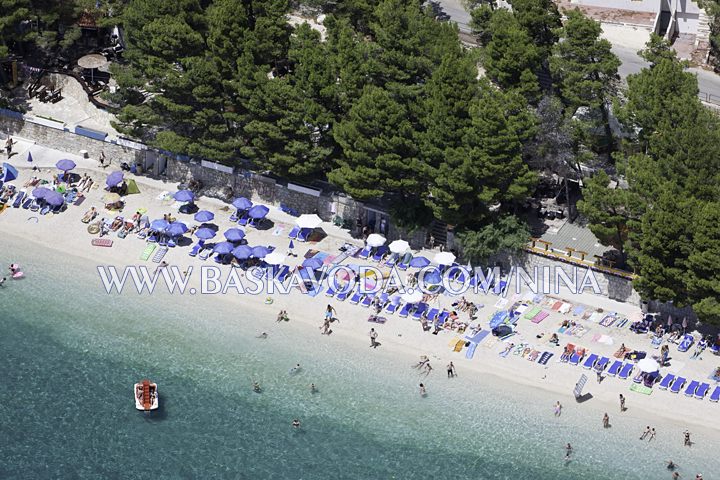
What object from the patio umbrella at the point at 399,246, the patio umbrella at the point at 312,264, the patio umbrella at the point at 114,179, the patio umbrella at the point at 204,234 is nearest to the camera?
the patio umbrella at the point at 312,264

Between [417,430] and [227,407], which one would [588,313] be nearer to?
[417,430]

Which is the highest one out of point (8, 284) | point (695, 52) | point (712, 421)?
point (695, 52)

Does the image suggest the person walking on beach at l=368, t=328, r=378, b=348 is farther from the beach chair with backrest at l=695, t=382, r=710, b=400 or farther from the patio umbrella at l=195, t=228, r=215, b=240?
the beach chair with backrest at l=695, t=382, r=710, b=400

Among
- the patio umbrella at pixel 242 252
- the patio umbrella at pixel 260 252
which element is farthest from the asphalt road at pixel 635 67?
the patio umbrella at pixel 242 252

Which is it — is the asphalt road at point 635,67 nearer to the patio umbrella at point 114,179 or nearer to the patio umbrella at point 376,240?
the patio umbrella at point 376,240

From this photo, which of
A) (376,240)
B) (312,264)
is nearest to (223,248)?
(312,264)

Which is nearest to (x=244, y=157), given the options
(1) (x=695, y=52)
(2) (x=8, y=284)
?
(2) (x=8, y=284)

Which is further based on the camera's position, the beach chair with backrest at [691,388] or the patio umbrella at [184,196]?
the patio umbrella at [184,196]
